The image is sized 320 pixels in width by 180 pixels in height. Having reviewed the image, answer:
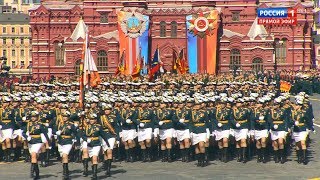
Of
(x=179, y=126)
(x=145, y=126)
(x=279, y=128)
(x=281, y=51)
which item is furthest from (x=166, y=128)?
(x=281, y=51)

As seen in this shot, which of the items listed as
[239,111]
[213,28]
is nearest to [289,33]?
[213,28]

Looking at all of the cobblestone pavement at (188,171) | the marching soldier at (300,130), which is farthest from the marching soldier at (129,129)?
the marching soldier at (300,130)

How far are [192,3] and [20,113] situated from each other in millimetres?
64729

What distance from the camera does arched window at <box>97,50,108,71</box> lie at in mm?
89625

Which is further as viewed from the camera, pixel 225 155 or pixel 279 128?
pixel 225 155

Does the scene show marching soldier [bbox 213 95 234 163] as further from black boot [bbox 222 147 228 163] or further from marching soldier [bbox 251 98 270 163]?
marching soldier [bbox 251 98 270 163]

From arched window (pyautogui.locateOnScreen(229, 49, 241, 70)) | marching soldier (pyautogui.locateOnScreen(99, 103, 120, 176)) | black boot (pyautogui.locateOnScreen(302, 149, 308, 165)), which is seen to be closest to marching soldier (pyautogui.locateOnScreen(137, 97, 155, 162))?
marching soldier (pyautogui.locateOnScreen(99, 103, 120, 176))

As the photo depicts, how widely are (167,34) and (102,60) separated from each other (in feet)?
27.1

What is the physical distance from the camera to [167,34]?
91250 millimetres

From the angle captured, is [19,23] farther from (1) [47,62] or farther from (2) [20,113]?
(2) [20,113]

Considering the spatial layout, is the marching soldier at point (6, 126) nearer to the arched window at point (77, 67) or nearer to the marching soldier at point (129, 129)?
the marching soldier at point (129, 129)

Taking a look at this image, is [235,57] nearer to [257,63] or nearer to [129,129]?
[257,63]

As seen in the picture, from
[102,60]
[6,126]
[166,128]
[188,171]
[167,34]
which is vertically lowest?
[188,171]

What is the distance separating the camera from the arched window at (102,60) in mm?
89625
